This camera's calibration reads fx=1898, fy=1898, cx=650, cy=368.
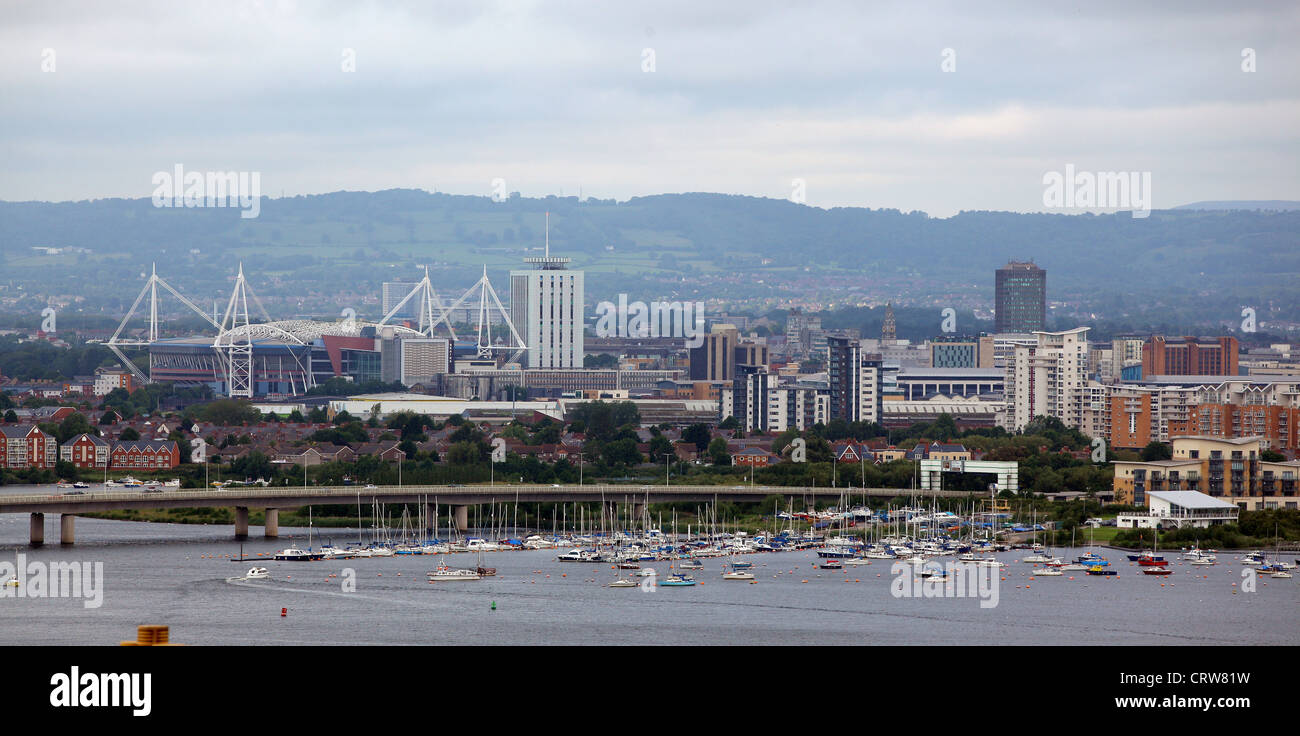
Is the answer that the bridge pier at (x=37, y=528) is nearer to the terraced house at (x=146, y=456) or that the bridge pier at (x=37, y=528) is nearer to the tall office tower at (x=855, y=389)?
the terraced house at (x=146, y=456)

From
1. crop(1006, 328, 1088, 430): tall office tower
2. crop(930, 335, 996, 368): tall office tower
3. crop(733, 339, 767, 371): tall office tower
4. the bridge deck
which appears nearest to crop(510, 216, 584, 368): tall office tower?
crop(733, 339, 767, 371): tall office tower

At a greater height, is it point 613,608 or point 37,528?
point 37,528

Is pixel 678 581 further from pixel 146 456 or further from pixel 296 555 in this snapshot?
pixel 146 456

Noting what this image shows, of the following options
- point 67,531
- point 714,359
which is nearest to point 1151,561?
point 67,531

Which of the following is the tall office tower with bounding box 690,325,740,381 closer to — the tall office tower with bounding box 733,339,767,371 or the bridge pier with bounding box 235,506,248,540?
the tall office tower with bounding box 733,339,767,371
